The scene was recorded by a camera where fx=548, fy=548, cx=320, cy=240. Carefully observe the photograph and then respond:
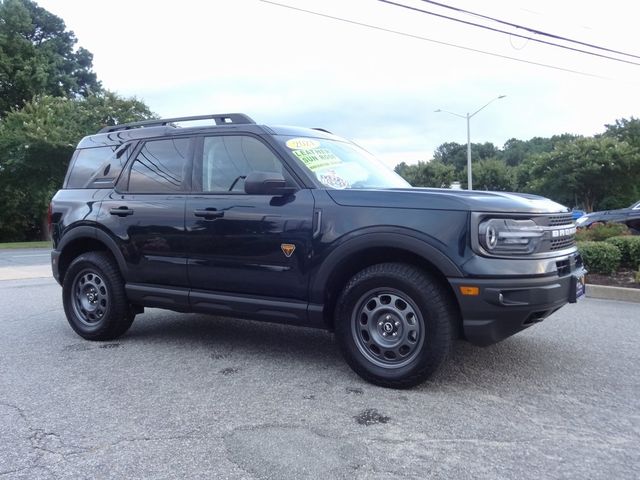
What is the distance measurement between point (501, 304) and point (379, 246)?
2.85 feet

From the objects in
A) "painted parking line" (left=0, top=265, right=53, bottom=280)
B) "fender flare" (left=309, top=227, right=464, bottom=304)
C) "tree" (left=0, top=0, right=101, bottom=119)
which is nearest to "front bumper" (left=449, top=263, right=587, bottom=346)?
"fender flare" (left=309, top=227, right=464, bottom=304)

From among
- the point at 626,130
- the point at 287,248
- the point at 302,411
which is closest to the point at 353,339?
the point at 302,411

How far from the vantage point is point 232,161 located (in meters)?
4.54

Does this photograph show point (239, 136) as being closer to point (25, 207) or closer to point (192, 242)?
point (192, 242)

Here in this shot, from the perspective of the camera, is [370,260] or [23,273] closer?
[370,260]

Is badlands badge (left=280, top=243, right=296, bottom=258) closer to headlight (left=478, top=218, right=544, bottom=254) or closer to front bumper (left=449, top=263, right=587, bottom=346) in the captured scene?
front bumper (left=449, top=263, right=587, bottom=346)

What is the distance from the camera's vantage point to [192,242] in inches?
179

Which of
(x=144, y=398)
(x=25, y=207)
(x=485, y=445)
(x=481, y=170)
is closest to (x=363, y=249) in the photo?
(x=485, y=445)

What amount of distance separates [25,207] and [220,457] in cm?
3548

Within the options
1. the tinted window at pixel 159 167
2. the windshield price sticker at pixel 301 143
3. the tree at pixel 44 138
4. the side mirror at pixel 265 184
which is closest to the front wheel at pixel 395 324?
the side mirror at pixel 265 184

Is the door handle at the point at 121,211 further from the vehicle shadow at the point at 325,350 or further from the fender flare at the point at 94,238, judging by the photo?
the vehicle shadow at the point at 325,350

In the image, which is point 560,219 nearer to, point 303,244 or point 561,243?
point 561,243

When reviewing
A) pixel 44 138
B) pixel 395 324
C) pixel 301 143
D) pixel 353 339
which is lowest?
pixel 353 339

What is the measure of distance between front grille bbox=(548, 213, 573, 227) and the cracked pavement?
1136 mm
